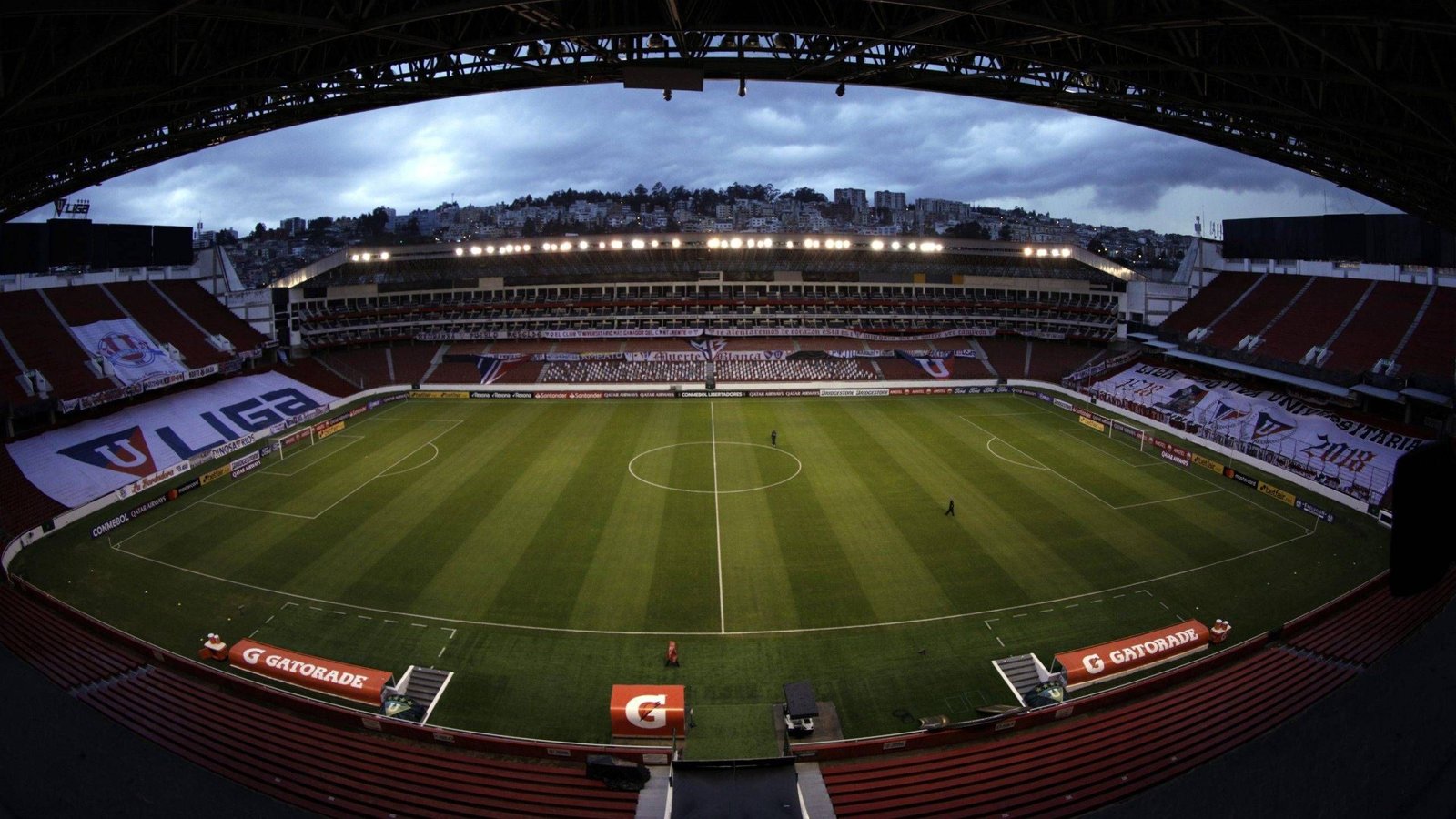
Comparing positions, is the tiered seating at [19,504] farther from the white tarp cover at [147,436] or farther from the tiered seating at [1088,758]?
the tiered seating at [1088,758]

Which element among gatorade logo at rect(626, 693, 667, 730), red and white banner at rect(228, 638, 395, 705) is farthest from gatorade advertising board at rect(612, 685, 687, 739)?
red and white banner at rect(228, 638, 395, 705)

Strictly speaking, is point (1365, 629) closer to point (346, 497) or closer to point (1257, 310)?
point (346, 497)

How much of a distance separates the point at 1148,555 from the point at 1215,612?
3787 mm

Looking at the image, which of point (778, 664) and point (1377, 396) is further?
point (1377, 396)

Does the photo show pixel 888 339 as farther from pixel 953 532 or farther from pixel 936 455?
pixel 953 532

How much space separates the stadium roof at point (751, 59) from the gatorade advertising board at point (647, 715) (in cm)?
1348

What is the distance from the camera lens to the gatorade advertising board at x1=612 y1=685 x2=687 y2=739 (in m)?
15.2

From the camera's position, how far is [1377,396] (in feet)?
113

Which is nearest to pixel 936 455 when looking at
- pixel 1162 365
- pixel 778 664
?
pixel 778 664

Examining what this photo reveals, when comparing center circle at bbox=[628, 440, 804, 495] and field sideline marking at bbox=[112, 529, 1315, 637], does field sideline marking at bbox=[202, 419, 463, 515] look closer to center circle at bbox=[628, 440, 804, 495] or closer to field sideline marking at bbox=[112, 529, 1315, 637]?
field sideline marking at bbox=[112, 529, 1315, 637]

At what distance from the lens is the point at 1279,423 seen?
3750 centimetres

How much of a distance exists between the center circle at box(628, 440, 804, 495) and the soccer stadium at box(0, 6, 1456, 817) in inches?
14.0

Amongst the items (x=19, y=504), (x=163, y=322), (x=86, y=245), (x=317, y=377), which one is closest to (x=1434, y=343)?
(x=19, y=504)

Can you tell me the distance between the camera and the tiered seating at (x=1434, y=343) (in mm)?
34656
